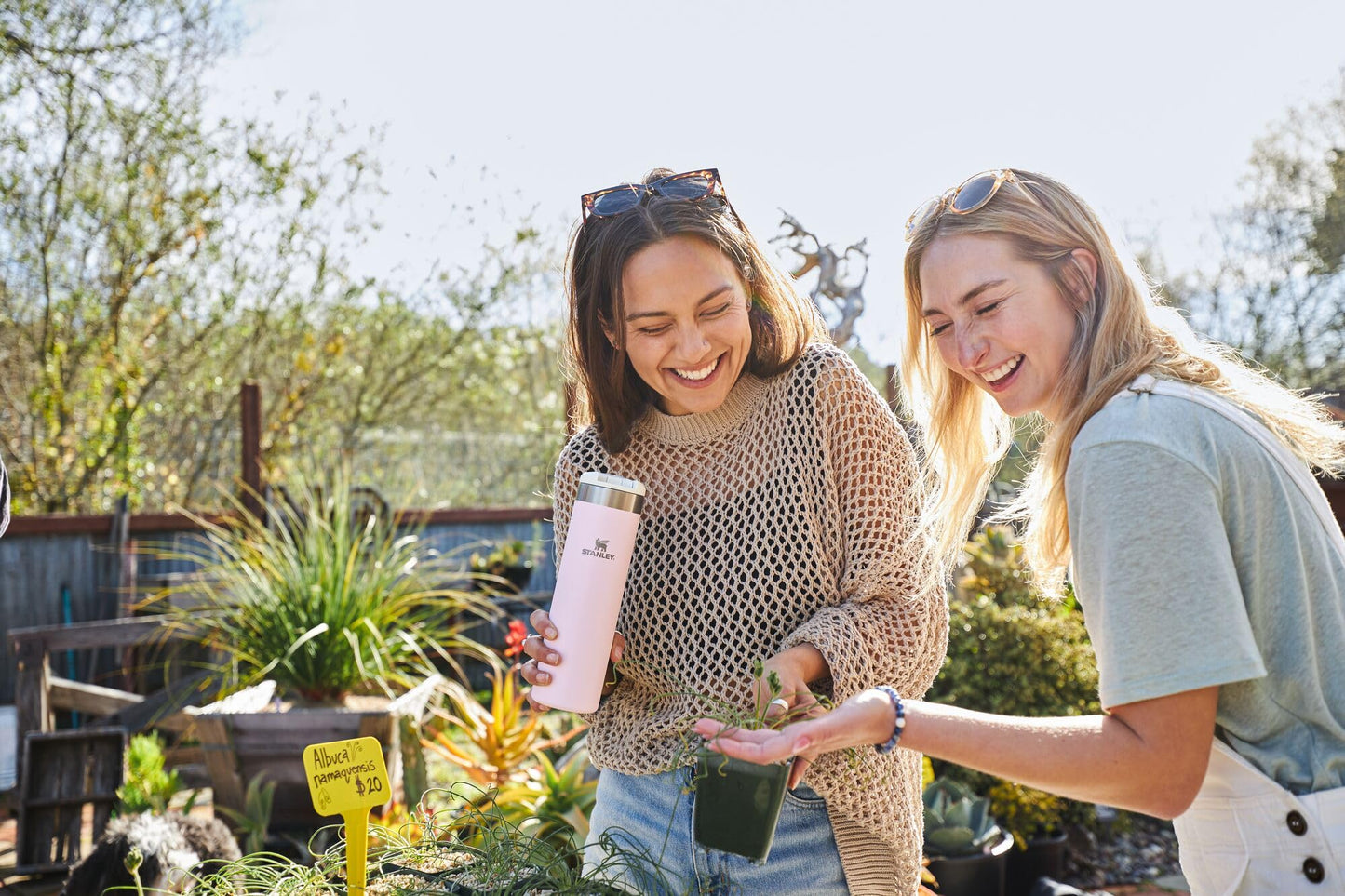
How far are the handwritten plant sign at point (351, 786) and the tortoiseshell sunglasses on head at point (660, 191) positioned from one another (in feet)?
2.71

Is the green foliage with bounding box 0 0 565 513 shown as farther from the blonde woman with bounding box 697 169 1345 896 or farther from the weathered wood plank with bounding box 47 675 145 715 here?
the blonde woman with bounding box 697 169 1345 896

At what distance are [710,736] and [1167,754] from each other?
417 mm

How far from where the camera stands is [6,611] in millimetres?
5457

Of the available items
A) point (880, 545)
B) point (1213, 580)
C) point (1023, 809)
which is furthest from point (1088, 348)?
point (1023, 809)

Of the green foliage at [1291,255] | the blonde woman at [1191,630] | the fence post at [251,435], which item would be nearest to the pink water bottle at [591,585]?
the blonde woman at [1191,630]

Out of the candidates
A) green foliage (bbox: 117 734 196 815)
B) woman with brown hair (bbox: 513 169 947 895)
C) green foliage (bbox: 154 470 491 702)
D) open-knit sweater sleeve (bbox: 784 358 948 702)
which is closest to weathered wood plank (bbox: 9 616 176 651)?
green foliage (bbox: 154 470 491 702)

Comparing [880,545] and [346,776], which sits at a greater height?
[880,545]

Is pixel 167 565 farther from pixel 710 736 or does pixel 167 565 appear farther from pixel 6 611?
pixel 710 736

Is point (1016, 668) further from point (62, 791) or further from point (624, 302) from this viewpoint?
point (62, 791)

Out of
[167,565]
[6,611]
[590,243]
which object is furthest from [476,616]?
[590,243]

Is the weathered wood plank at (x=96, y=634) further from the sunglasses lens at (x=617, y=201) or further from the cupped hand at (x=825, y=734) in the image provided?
the cupped hand at (x=825, y=734)

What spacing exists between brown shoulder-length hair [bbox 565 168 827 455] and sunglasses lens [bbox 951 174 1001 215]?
41cm

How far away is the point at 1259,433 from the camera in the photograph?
3.10 feet

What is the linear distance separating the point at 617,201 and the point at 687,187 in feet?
0.35
